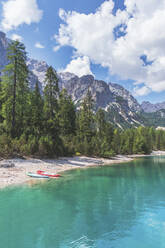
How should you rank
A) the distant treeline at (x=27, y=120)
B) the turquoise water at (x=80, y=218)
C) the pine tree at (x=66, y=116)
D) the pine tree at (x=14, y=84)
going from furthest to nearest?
the pine tree at (x=66, y=116), the pine tree at (x=14, y=84), the distant treeline at (x=27, y=120), the turquoise water at (x=80, y=218)

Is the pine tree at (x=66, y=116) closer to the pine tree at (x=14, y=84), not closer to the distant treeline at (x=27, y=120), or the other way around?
the distant treeline at (x=27, y=120)

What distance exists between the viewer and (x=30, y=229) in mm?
8945

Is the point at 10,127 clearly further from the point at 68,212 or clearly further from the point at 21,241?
the point at 21,241

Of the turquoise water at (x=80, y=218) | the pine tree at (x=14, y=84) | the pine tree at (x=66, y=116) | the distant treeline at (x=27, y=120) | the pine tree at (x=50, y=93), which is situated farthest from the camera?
the pine tree at (x=66, y=116)

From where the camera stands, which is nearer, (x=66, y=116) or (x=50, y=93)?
(x=50, y=93)

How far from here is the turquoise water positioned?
807 cm

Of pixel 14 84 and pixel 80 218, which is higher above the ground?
pixel 14 84

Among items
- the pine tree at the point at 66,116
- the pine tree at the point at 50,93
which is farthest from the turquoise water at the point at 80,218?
the pine tree at the point at 66,116

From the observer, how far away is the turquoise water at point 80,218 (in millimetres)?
8070

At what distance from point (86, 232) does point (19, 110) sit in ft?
97.4

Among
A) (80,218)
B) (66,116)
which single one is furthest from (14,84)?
(80,218)

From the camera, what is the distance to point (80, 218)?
10445mm

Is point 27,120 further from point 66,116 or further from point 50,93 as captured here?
point 66,116

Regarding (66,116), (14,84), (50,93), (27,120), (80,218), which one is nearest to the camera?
(80,218)
